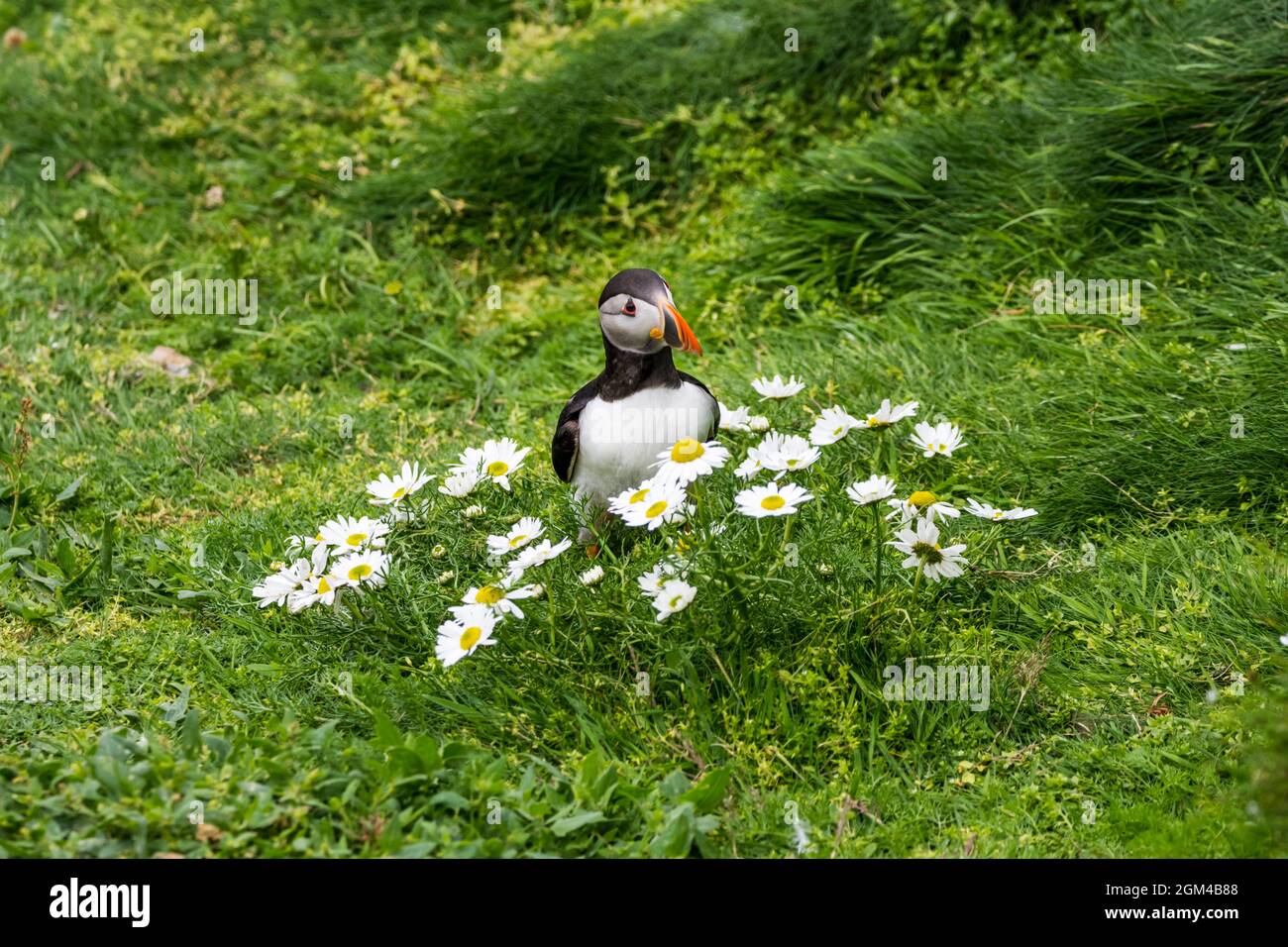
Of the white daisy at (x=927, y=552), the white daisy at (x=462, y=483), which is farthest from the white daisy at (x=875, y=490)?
the white daisy at (x=462, y=483)

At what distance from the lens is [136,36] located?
809 centimetres

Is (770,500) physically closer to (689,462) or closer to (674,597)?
(689,462)

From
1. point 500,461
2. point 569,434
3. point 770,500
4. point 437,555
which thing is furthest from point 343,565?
point 770,500

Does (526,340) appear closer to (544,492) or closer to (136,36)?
(544,492)

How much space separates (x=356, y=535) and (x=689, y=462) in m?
0.93

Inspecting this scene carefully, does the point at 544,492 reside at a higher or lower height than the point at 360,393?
lower

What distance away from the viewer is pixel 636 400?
3.70 metres

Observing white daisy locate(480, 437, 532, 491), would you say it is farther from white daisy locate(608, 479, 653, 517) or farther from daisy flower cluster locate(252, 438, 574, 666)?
white daisy locate(608, 479, 653, 517)

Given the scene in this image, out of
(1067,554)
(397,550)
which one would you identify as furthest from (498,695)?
(1067,554)

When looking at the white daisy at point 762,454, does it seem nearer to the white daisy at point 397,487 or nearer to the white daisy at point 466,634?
the white daisy at point 466,634

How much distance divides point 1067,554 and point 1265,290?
1509mm

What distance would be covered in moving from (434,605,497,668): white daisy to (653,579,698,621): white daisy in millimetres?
381

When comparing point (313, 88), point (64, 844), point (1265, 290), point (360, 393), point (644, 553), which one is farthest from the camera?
point (313, 88)

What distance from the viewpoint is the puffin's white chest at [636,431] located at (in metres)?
3.66
